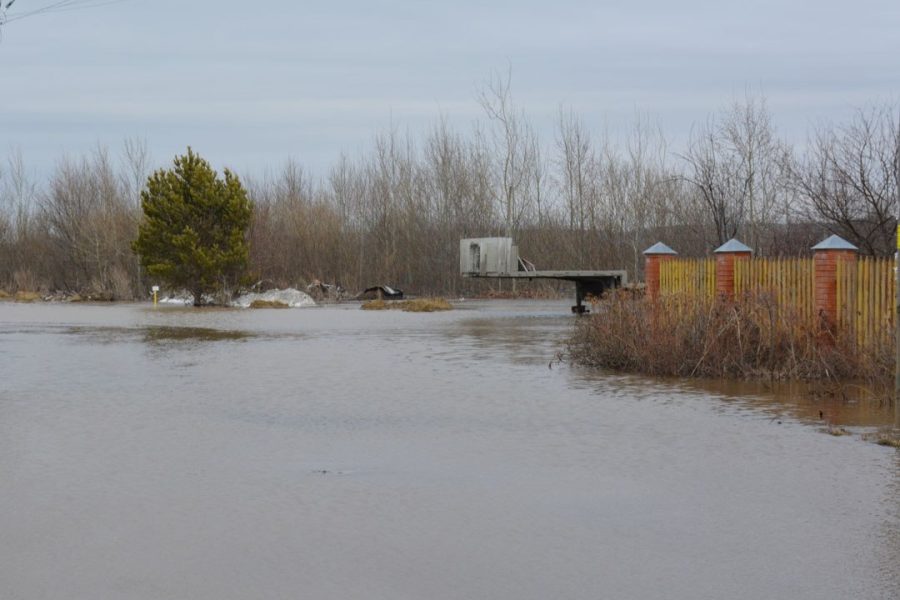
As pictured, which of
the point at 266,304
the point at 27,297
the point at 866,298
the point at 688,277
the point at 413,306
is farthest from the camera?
the point at 27,297

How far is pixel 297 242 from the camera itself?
62.5 m

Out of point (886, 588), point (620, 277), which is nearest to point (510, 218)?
point (620, 277)

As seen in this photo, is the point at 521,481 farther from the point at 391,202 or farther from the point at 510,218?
the point at 391,202

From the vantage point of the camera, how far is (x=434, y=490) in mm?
8289

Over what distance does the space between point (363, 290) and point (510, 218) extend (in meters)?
8.71

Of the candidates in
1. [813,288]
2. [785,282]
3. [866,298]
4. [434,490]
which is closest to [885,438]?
[434,490]

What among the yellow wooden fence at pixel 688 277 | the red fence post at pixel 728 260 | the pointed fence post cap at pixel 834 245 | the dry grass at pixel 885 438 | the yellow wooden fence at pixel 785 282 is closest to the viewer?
the dry grass at pixel 885 438

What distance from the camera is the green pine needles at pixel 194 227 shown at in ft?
161

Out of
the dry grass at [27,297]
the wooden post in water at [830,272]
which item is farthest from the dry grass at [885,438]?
the dry grass at [27,297]

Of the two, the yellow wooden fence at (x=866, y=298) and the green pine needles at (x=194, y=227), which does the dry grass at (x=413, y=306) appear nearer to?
the green pine needles at (x=194, y=227)

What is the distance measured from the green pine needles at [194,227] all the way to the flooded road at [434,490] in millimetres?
32629

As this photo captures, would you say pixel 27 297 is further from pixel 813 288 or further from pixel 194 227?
pixel 813 288

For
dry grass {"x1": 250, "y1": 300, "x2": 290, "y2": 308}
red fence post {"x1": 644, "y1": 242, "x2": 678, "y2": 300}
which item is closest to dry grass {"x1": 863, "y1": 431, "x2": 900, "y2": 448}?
red fence post {"x1": 644, "y1": 242, "x2": 678, "y2": 300}

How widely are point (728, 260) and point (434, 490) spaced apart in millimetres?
12218
